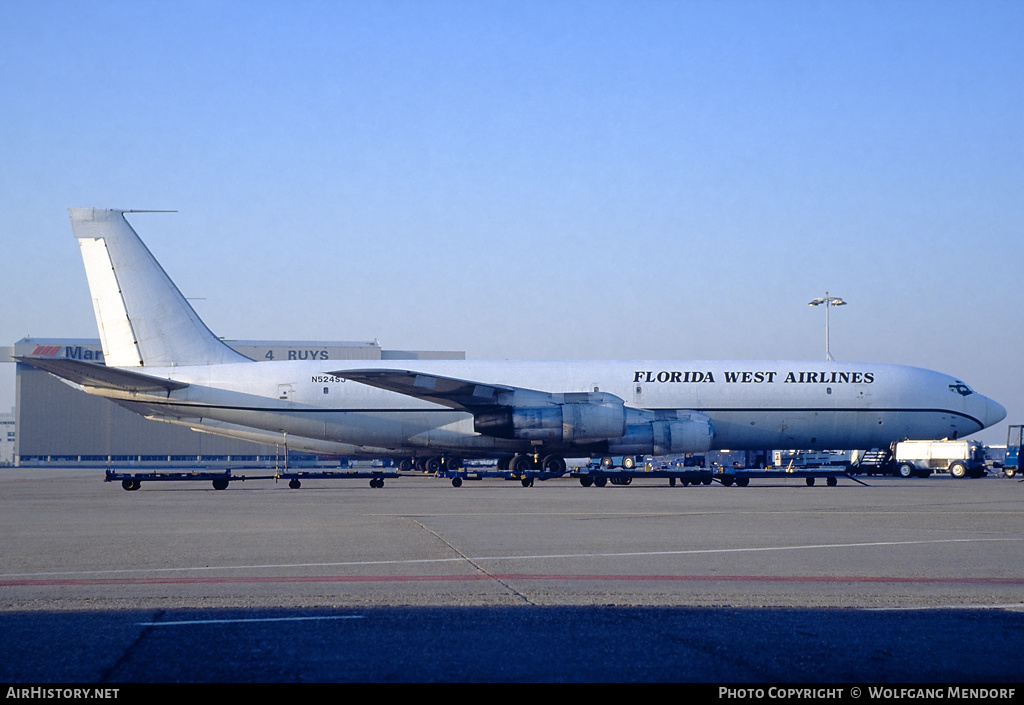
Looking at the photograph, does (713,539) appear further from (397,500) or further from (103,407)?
(103,407)

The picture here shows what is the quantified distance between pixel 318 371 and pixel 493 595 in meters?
32.9

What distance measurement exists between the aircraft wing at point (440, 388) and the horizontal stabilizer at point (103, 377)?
7.36 meters

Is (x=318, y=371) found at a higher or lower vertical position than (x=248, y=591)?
higher

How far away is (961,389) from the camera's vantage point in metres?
45.5

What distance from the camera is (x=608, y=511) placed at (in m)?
23.1

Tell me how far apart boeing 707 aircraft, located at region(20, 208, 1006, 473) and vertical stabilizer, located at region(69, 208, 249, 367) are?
0.18 feet

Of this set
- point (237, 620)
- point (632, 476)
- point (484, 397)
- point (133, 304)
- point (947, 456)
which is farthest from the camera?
point (947, 456)

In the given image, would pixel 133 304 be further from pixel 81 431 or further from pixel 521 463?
pixel 81 431

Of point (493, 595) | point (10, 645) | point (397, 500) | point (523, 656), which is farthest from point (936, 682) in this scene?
point (397, 500)

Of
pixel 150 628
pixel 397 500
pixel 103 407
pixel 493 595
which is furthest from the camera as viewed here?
pixel 103 407

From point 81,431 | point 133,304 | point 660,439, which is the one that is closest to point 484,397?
point 660,439

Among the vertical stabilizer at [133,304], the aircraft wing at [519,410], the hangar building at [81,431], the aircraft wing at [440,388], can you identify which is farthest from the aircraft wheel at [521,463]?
the hangar building at [81,431]

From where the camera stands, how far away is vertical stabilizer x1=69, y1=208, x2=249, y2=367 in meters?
38.3

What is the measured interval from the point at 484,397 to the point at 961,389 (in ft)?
76.5
